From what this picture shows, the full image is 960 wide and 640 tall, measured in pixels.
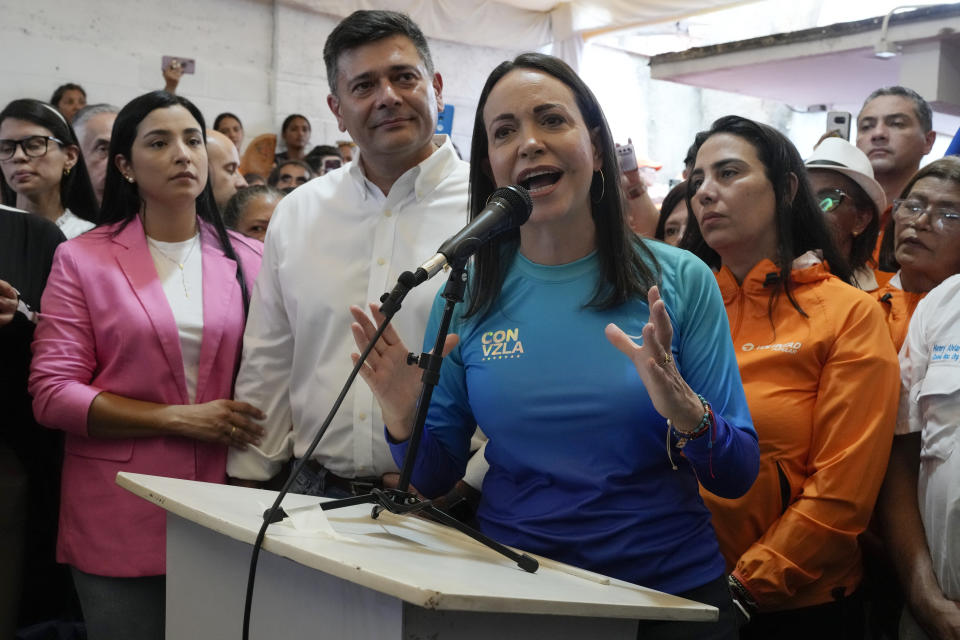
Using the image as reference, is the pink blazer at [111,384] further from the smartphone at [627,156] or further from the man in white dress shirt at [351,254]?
the smartphone at [627,156]

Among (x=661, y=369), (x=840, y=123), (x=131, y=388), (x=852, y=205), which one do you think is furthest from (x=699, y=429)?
(x=840, y=123)

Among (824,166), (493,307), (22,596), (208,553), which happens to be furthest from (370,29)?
(22,596)

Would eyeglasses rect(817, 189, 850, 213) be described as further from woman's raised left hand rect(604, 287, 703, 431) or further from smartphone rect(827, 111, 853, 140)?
woman's raised left hand rect(604, 287, 703, 431)

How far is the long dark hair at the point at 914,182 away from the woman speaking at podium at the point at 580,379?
887mm

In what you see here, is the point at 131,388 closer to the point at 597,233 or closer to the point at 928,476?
the point at 597,233

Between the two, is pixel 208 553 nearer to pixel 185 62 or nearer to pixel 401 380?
pixel 401 380

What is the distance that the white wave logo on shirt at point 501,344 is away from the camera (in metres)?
1.49

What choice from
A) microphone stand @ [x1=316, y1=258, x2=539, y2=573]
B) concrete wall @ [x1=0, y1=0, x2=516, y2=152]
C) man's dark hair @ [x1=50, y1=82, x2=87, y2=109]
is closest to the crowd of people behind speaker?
microphone stand @ [x1=316, y1=258, x2=539, y2=573]

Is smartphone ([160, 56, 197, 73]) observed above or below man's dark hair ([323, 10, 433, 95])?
above

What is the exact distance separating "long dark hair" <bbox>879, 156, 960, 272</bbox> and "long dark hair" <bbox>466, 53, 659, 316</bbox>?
912 millimetres

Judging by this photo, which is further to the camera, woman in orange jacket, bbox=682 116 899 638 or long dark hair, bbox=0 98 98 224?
long dark hair, bbox=0 98 98 224

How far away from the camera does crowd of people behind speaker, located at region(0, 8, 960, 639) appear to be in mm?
1776

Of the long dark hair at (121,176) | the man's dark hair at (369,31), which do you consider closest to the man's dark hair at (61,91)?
the long dark hair at (121,176)

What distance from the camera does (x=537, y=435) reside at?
4.71 feet
